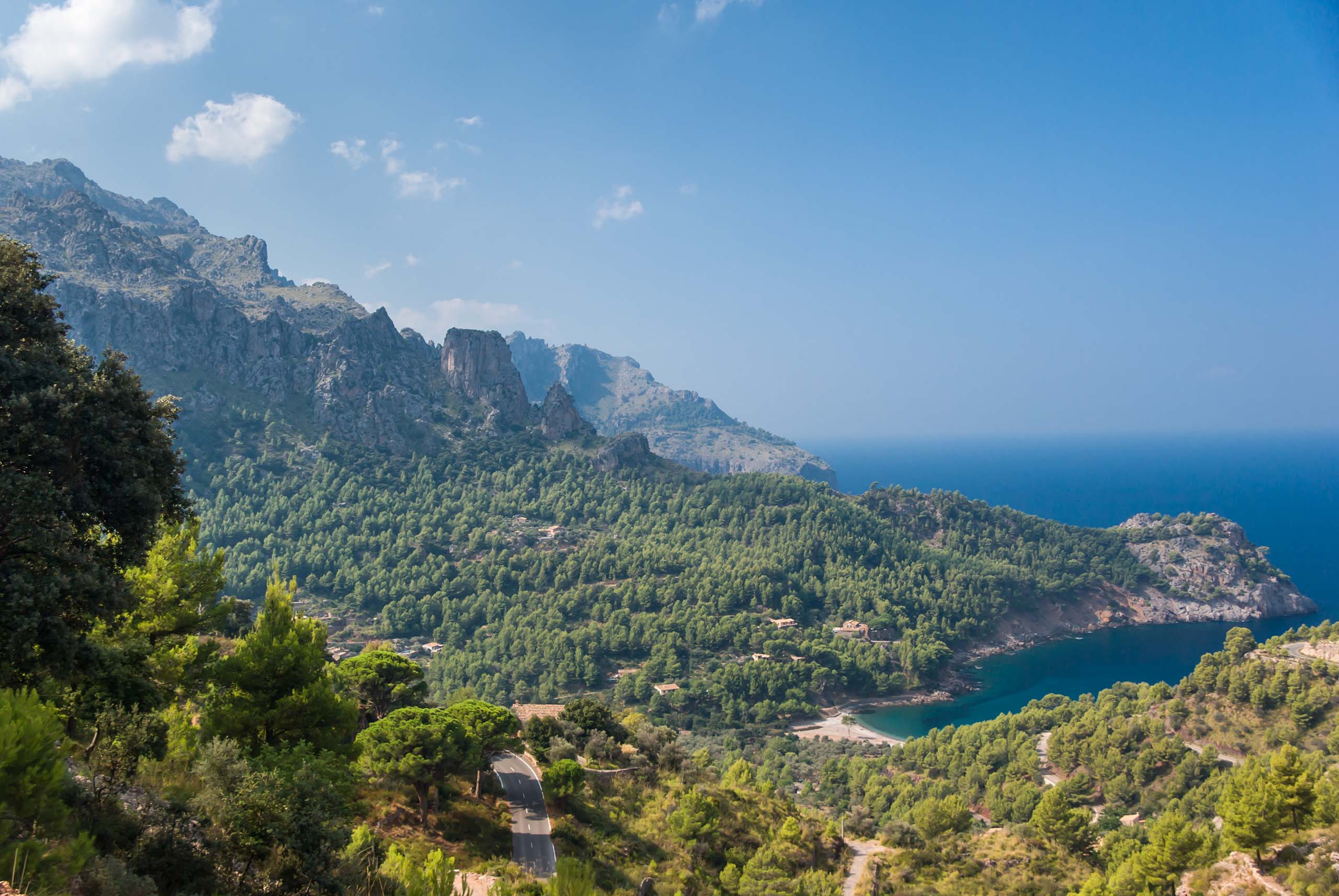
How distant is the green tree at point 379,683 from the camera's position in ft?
88.7

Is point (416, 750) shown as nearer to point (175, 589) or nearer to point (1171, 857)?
point (175, 589)

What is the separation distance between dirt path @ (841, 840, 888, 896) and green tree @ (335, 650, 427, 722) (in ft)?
66.4

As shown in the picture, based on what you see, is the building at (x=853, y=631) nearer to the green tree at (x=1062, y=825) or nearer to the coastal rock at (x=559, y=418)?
the green tree at (x=1062, y=825)

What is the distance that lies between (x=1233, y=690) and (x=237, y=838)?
241 ft

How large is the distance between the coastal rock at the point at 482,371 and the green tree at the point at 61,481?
153388 millimetres

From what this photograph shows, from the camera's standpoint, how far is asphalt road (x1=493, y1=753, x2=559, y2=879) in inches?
800

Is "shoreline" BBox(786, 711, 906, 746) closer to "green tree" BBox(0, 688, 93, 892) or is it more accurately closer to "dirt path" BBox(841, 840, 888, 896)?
"dirt path" BBox(841, 840, 888, 896)

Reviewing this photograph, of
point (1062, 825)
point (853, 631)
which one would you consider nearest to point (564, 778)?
point (1062, 825)

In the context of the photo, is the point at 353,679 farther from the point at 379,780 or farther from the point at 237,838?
the point at 237,838

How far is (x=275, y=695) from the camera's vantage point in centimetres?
1677

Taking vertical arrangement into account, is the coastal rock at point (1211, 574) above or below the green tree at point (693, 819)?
below

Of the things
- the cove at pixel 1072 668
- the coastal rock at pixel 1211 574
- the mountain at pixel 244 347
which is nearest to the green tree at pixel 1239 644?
the cove at pixel 1072 668

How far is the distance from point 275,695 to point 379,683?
11.5 m

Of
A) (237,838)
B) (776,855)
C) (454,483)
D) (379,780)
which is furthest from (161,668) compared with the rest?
(454,483)
